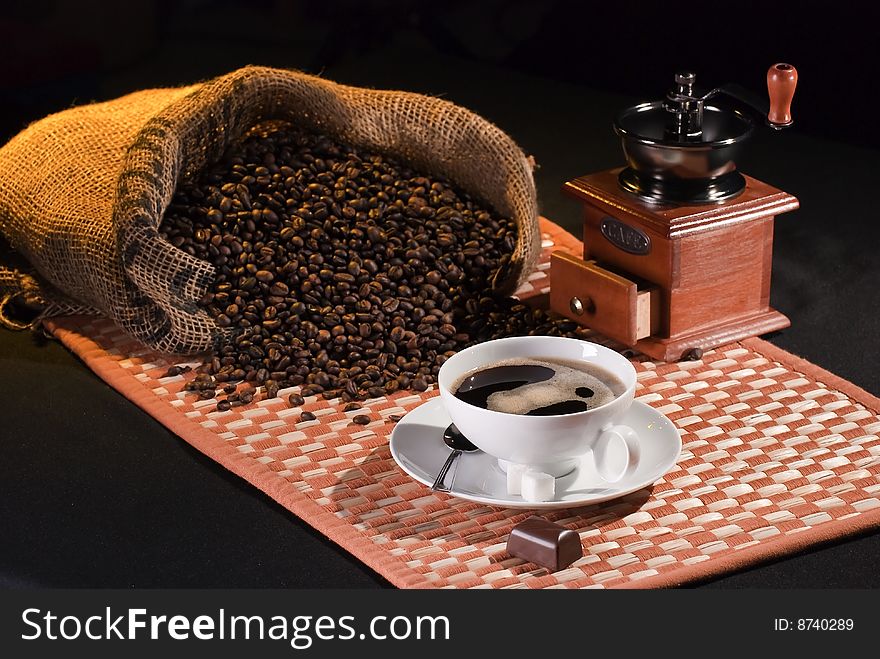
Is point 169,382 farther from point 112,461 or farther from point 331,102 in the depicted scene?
point 331,102

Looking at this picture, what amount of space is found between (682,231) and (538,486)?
637 millimetres

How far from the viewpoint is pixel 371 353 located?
211 cm

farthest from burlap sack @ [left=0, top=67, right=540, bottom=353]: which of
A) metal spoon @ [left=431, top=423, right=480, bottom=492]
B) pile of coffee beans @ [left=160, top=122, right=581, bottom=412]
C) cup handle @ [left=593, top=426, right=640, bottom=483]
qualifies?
cup handle @ [left=593, top=426, right=640, bottom=483]

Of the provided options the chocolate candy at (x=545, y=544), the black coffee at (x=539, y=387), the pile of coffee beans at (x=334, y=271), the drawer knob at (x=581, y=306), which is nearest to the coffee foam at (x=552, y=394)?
the black coffee at (x=539, y=387)

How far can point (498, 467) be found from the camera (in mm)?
1707

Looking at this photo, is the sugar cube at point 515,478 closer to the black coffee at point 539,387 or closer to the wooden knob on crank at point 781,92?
the black coffee at point 539,387

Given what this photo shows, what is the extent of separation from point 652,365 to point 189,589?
0.88 m

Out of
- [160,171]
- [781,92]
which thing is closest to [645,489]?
[781,92]

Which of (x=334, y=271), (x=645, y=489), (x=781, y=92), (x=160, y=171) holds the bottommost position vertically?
(x=645, y=489)

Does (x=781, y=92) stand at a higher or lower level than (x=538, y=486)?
higher

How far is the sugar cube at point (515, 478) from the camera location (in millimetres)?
1637

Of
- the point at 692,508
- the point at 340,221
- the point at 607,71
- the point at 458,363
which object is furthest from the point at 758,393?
the point at 607,71

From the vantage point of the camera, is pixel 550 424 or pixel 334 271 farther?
pixel 334 271

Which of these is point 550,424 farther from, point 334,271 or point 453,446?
point 334,271
